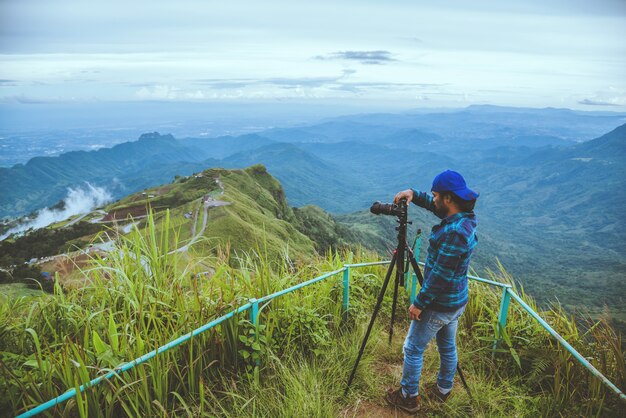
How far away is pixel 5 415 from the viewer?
94.2 inches

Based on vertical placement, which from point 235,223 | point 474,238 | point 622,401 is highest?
point 474,238

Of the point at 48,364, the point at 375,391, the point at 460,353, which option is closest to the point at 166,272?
the point at 48,364

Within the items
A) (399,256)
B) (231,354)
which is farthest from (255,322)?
(399,256)

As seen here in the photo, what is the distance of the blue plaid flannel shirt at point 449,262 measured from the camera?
3.28 metres

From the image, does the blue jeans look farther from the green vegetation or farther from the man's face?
the man's face

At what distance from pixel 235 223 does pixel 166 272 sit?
69.8m

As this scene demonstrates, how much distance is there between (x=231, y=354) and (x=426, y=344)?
1954 mm

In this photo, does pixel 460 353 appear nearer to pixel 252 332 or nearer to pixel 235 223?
pixel 252 332

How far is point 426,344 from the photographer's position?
11.8ft

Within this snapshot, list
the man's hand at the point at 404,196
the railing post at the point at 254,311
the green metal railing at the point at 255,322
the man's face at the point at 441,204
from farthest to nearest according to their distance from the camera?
1. the man's hand at the point at 404,196
2. the railing post at the point at 254,311
3. the man's face at the point at 441,204
4. the green metal railing at the point at 255,322

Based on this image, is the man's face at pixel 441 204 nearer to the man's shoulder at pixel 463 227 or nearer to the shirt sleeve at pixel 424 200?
the man's shoulder at pixel 463 227

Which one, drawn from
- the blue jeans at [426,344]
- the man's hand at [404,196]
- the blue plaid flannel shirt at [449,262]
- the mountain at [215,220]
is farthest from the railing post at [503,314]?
the mountain at [215,220]

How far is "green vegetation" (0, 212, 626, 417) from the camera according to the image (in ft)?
9.12

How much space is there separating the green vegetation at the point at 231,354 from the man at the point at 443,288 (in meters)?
0.33
